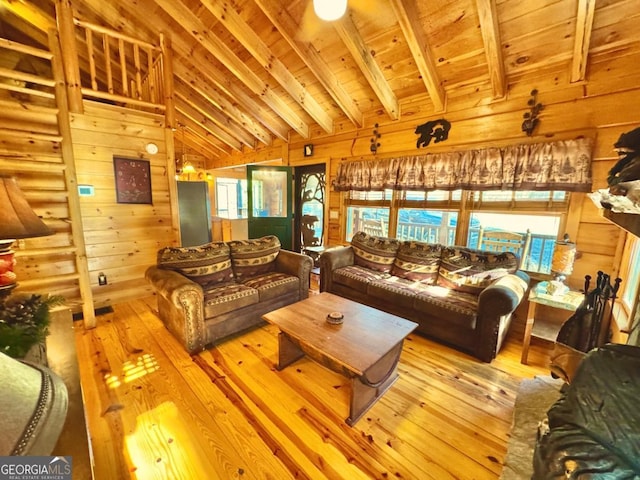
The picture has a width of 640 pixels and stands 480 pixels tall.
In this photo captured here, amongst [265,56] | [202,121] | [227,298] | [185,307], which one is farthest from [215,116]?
[185,307]

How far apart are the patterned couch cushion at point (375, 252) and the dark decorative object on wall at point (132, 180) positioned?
111 inches

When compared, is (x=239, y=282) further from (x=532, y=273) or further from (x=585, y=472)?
(x=532, y=273)

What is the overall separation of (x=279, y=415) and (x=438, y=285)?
2038mm

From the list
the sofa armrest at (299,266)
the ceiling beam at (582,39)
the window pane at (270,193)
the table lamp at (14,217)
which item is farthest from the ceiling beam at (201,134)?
the ceiling beam at (582,39)

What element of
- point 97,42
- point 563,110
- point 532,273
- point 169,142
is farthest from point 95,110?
point 532,273

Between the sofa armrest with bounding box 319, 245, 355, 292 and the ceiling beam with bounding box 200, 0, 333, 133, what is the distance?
207 centimetres

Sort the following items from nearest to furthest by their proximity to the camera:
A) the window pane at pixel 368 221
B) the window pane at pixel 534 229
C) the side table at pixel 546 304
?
the side table at pixel 546 304, the window pane at pixel 534 229, the window pane at pixel 368 221

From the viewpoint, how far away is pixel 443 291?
2646mm

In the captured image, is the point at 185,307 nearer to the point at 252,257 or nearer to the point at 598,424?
the point at 252,257

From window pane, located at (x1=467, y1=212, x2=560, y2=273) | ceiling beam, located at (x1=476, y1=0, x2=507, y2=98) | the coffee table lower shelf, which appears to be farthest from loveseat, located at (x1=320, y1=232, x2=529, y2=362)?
ceiling beam, located at (x1=476, y1=0, x2=507, y2=98)

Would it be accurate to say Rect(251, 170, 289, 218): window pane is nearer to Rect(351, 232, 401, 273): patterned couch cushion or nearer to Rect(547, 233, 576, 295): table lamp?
Rect(351, 232, 401, 273): patterned couch cushion

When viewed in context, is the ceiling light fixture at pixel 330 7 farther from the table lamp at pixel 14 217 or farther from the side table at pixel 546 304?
the side table at pixel 546 304

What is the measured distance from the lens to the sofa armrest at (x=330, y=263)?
3.28 m

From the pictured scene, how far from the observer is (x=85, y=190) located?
297 cm
